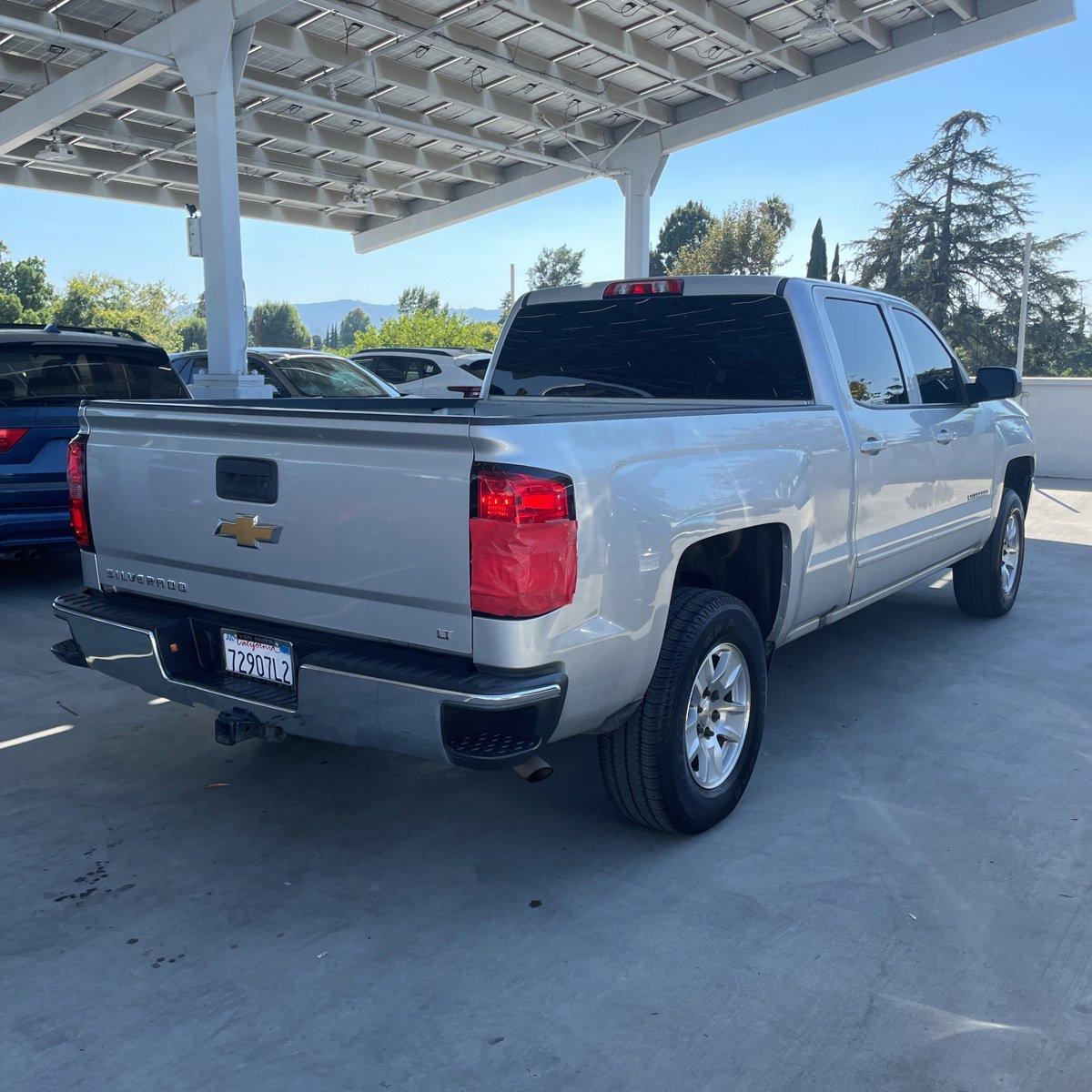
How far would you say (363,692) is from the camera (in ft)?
9.55

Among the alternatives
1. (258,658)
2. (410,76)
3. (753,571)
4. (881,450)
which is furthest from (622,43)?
(258,658)

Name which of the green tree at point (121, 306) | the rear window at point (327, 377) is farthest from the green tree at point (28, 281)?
the rear window at point (327, 377)

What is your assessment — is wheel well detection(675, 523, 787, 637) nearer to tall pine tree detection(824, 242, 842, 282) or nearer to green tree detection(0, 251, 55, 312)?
tall pine tree detection(824, 242, 842, 282)

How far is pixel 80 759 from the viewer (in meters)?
4.30

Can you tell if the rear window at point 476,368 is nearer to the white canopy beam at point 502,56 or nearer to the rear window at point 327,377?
the rear window at point 327,377

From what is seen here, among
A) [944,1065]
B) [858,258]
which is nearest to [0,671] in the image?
[944,1065]

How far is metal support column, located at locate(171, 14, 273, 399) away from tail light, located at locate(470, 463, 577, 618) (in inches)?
407

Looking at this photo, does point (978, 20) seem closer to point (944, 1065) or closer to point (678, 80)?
point (678, 80)

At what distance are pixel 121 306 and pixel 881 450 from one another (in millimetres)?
88912

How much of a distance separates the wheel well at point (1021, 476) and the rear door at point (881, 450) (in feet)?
6.12

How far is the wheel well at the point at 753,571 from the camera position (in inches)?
154

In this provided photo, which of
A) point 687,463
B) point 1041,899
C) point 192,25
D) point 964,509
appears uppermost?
point 192,25

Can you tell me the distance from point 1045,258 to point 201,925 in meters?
57.5

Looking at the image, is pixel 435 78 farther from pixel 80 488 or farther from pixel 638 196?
pixel 80 488
